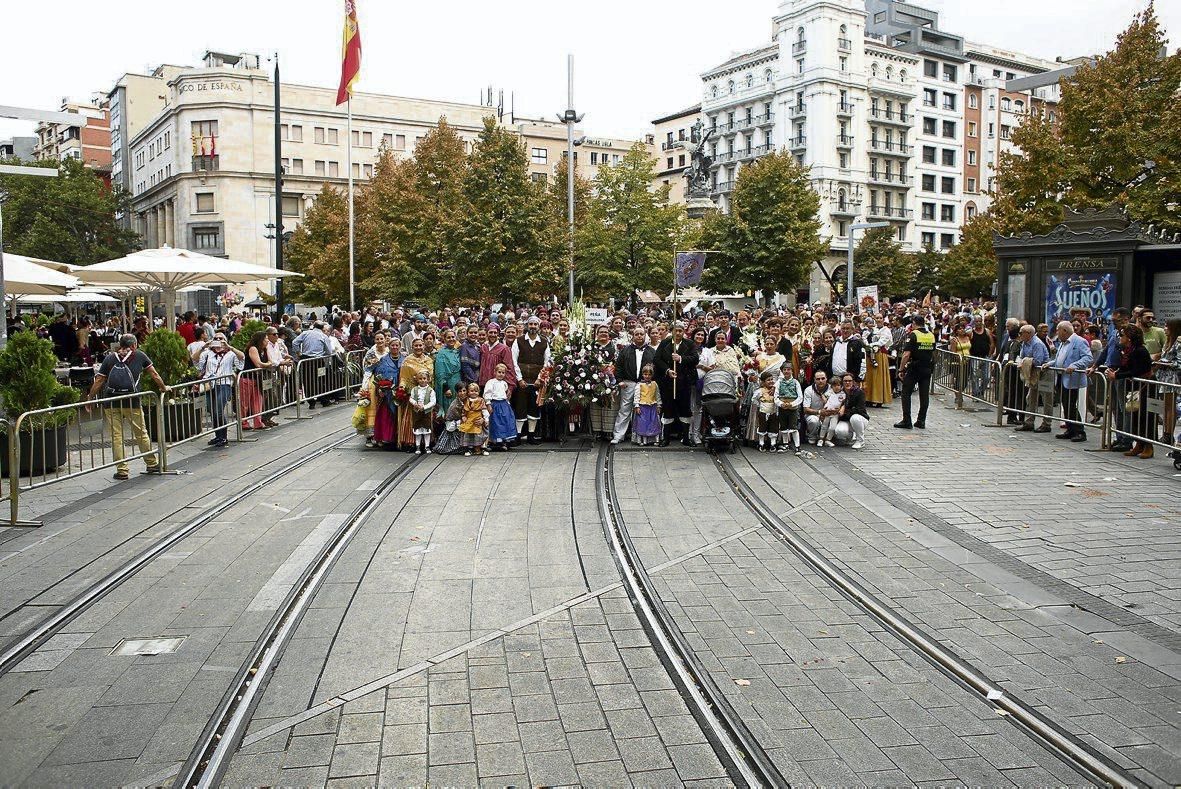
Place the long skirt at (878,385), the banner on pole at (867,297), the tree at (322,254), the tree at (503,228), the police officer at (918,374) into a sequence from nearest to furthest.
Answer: the police officer at (918,374)
the long skirt at (878,385)
the banner on pole at (867,297)
the tree at (503,228)
the tree at (322,254)

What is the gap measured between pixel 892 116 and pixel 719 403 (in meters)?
75.3

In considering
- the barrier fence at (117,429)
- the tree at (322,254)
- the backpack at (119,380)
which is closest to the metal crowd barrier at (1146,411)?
the barrier fence at (117,429)

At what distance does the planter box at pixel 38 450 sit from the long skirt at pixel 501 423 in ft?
19.2

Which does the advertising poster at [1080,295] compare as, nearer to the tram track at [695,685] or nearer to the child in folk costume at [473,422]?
the child in folk costume at [473,422]

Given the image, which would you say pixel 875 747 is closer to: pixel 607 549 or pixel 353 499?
pixel 607 549

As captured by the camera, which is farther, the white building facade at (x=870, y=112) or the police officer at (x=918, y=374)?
the white building facade at (x=870, y=112)

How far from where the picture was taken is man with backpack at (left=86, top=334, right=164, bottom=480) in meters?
12.1

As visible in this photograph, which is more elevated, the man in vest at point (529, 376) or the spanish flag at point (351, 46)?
the spanish flag at point (351, 46)

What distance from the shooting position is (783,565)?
27.0 ft

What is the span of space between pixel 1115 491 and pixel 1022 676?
21.4 ft

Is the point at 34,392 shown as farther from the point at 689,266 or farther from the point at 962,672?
the point at 689,266

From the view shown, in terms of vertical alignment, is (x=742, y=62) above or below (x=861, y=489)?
above

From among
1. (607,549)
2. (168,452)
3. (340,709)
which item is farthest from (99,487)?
(340,709)

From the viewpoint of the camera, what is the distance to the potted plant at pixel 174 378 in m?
13.2
